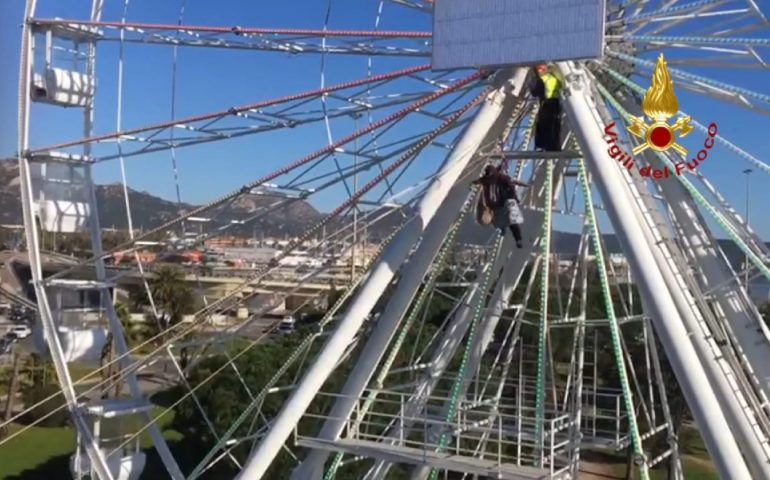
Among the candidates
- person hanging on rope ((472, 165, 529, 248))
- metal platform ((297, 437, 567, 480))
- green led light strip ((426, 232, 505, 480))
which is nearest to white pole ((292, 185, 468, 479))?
metal platform ((297, 437, 567, 480))

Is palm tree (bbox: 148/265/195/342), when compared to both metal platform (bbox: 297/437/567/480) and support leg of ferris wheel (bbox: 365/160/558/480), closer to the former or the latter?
support leg of ferris wheel (bbox: 365/160/558/480)

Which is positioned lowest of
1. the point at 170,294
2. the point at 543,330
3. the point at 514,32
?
the point at 170,294

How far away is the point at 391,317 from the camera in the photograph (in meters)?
10.5

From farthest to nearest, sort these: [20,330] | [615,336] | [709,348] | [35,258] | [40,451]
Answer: [20,330] → [40,451] → [35,258] → [615,336] → [709,348]

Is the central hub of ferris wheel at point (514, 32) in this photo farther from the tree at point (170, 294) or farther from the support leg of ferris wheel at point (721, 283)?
the tree at point (170, 294)

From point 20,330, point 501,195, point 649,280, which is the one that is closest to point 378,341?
point 501,195

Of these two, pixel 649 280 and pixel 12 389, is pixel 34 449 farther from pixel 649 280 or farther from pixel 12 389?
pixel 649 280

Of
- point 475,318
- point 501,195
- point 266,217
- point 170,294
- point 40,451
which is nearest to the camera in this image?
point 501,195

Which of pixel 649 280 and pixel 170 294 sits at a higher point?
pixel 649 280

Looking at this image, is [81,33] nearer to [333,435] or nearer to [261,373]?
[333,435]

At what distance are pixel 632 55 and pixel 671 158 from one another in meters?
1.55

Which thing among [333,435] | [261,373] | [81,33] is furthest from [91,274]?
[261,373]

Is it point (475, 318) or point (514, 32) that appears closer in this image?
point (514, 32)

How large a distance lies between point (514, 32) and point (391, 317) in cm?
310
